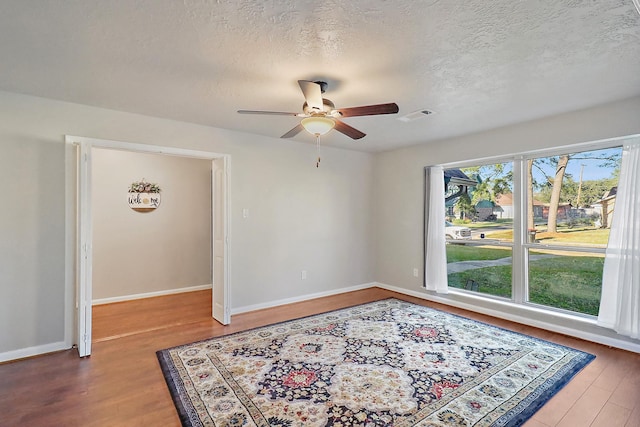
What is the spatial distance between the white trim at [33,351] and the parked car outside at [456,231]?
16.1 feet

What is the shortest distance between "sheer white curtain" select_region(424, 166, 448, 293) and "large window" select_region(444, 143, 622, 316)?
0.61ft

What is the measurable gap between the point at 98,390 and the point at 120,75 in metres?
2.46

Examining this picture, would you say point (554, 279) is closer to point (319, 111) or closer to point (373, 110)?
point (373, 110)

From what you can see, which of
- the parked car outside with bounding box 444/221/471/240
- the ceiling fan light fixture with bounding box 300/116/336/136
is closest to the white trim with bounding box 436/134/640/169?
the parked car outside with bounding box 444/221/471/240

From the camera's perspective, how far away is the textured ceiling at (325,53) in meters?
1.75

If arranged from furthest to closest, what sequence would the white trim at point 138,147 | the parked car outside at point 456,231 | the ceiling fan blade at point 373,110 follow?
the parked car outside at point 456,231 < the white trim at point 138,147 < the ceiling fan blade at point 373,110

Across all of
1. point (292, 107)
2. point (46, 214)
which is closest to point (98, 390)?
point (46, 214)

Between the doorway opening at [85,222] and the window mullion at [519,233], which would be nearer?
the doorway opening at [85,222]

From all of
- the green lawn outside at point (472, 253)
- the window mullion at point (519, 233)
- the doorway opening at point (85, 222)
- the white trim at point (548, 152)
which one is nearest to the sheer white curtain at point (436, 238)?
the green lawn outside at point (472, 253)

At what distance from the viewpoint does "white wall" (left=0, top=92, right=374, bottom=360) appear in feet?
9.55

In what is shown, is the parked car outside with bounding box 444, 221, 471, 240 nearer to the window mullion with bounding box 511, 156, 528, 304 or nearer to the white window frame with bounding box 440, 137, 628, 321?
the white window frame with bounding box 440, 137, 628, 321

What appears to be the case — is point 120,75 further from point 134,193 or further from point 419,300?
point 419,300

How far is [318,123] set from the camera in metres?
2.61

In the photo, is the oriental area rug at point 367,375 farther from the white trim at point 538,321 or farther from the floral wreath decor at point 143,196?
the floral wreath decor at point 143,196
